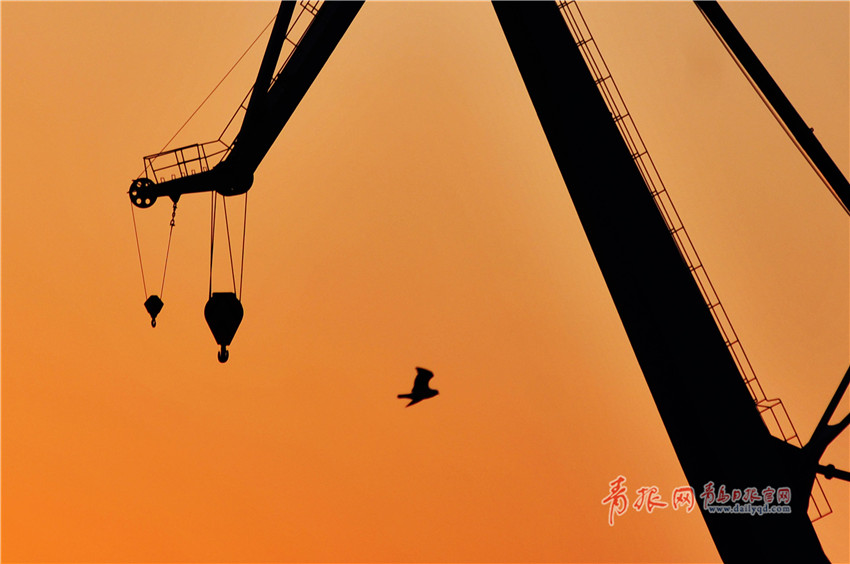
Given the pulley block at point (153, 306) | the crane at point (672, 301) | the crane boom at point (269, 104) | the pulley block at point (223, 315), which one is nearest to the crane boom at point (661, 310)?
the crane at point (672, 301)

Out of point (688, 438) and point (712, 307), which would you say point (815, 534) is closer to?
point (688, 438)

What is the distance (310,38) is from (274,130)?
1.44 metres

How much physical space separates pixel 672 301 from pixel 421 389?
3.95 m

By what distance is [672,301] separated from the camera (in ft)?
37.2

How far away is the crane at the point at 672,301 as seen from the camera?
11094mm

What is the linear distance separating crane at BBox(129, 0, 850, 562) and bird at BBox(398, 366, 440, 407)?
Result: 2845 millimetres

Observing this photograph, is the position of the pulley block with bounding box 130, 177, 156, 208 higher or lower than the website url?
higher

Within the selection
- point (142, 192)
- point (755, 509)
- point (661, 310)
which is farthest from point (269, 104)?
point (755, 509)

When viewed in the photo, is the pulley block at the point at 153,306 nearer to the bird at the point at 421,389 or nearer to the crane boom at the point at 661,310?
the bird at the point at 421,389

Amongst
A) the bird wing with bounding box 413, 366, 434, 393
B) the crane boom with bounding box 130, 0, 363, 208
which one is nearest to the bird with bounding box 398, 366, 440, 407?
the bird wing with bounding box 413, 366, 434, 393

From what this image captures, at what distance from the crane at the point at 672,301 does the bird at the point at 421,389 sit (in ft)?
9.33

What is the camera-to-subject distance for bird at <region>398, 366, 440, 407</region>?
43.6 ft

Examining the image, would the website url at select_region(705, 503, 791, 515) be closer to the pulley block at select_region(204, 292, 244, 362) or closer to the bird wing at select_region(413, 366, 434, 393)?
the bird wing at select_region(413, 366, 434, 393)

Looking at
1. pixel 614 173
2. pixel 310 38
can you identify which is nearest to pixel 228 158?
pixel 310 38
